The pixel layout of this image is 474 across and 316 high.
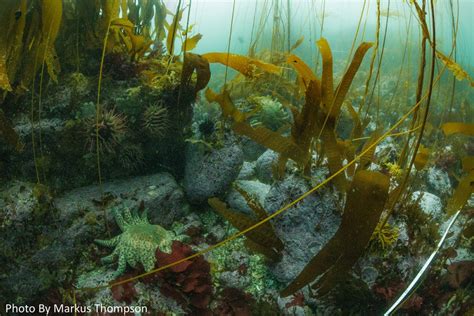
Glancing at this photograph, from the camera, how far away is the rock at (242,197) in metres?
3.75

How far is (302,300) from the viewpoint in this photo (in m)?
2.91

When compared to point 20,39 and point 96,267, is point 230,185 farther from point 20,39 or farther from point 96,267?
point 20,39

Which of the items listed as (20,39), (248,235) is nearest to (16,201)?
(20,39)

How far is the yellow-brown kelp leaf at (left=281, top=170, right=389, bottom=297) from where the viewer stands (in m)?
2.33

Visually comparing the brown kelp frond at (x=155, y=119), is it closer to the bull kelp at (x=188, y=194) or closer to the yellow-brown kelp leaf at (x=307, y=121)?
the bull kelp at (x=188, y=194)

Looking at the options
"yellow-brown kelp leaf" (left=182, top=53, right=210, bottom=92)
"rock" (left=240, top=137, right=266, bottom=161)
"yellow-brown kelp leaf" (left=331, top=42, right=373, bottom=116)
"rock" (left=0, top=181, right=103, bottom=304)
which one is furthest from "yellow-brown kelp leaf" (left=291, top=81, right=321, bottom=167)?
"rock" (left=240, top=137, right=266, bottom=161)

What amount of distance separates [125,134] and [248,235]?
1.74 meters

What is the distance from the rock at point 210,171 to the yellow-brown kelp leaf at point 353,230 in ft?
4.79

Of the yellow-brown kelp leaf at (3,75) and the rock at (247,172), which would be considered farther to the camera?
the rock at (247,172)

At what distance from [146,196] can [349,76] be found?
2311 mm

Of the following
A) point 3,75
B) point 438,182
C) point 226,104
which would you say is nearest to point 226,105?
point 226,104

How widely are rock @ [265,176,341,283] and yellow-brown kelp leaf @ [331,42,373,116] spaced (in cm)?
77

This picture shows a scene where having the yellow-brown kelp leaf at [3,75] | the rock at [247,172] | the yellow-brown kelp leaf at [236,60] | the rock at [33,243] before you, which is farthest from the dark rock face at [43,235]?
the yellow-brown kelp leaf at [236,60]

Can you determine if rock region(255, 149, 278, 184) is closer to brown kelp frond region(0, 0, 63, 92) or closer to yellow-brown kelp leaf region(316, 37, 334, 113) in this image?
yellow-brown kelp leaf region(316, 37, 334, 113)
